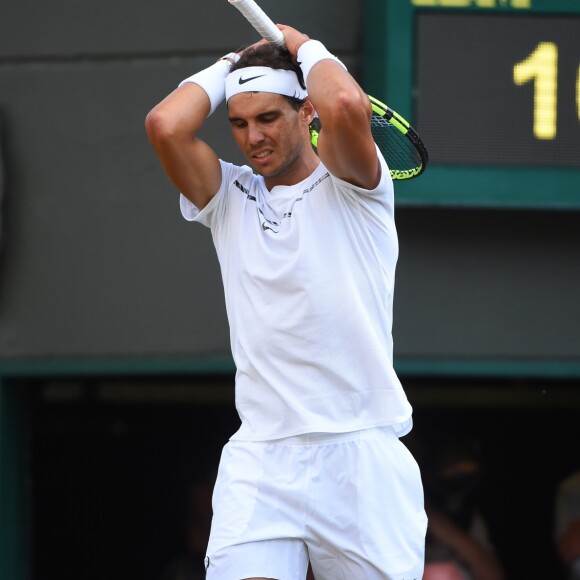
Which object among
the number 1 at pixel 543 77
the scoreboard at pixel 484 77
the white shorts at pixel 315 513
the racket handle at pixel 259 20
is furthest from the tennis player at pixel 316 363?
the number 1 at pixel 543 77

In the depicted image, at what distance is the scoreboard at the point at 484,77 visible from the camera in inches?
210

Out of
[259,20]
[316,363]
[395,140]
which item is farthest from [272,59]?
[316,363]

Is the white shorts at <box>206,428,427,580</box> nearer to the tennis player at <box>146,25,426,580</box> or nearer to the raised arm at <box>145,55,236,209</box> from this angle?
the tennis player at <box>146,25,426,580</box>

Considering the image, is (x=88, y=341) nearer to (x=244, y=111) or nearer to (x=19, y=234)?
(x=19, y=234)

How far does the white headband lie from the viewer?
12.2 ft

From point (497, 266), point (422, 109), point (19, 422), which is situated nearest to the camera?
point (422, 109)

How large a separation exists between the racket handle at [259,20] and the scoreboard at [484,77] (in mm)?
1587

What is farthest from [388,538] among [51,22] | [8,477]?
[51,22]

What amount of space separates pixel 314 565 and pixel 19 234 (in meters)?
2.80

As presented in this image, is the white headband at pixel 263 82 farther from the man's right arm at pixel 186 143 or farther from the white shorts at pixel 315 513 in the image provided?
the white shorts at pixel 315 513

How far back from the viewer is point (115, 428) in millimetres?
6750

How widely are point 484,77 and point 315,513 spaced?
2408 mm

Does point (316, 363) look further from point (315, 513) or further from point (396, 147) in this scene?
point (396, 147)

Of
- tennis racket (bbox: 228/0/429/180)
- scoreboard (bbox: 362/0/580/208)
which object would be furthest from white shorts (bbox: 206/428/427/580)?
scoreboard (bbox: 362/0/580/208)
